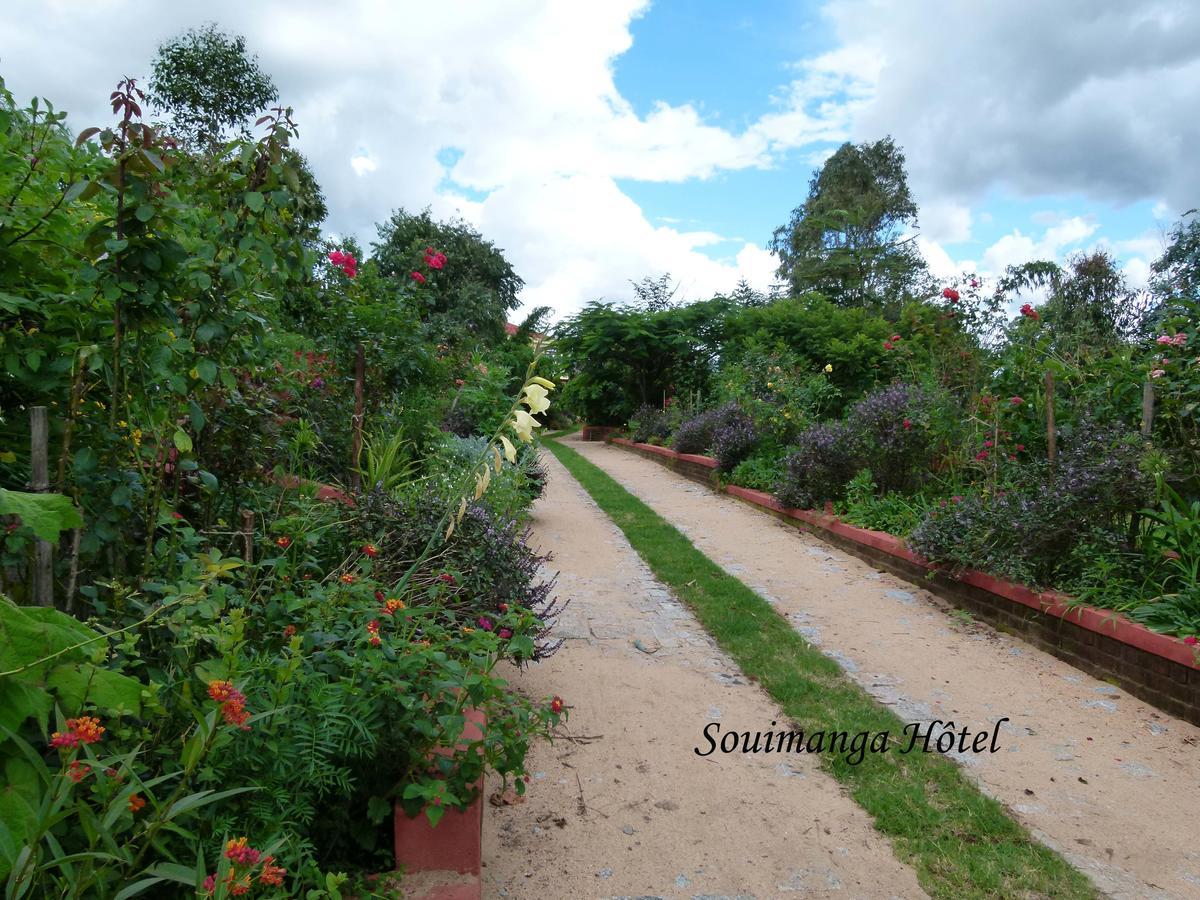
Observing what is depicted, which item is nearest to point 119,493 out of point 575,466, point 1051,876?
point 1051,876

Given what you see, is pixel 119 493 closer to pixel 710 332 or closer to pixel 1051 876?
pixel 1051 876

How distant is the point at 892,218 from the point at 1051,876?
32.9 meters

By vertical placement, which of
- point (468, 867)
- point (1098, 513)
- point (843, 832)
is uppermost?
point (1098, 513)

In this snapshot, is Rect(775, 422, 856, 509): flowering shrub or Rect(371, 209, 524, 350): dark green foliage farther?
Rect(371, 209, 524, 350): dark green foliage

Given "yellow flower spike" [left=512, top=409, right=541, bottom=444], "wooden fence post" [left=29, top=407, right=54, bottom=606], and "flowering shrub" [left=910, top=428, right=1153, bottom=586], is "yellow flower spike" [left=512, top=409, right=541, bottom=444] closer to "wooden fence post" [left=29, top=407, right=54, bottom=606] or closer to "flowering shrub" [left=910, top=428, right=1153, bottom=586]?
"wooden fence post" [left=29, top=407, right=54, bottom=606]

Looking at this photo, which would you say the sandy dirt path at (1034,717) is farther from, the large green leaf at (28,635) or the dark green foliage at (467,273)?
the dark green foliage at (467,273)

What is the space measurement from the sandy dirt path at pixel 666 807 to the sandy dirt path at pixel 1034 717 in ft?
2.17

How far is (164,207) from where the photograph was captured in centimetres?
189

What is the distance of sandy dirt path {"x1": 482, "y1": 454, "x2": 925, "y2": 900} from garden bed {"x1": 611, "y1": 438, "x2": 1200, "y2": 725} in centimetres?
174

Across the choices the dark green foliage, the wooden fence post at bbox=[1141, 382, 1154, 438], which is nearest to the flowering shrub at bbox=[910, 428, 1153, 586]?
the wooden fence post at bbox=[1141, 382, 1154, 438]

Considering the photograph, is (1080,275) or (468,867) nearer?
(468,867)

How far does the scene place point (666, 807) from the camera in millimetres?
2682

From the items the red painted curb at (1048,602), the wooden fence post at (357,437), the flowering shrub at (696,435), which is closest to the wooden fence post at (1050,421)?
the red painted curb at (1048,602)

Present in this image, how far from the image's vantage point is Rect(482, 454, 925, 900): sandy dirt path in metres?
2.29
